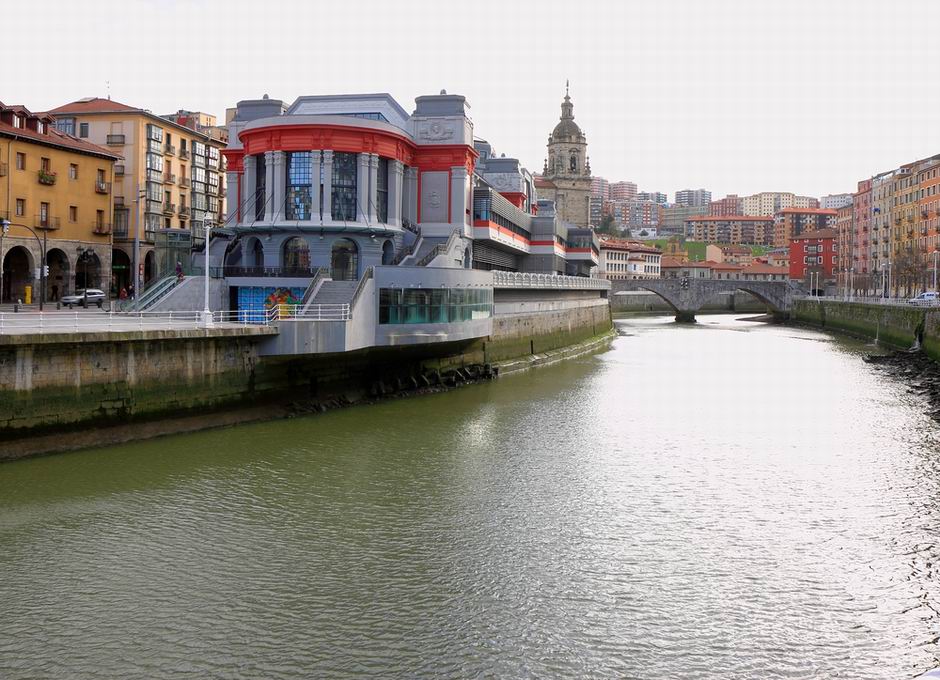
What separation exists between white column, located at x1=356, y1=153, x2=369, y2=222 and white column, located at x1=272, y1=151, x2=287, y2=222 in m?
3.85

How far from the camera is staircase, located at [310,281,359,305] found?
34.1 metres

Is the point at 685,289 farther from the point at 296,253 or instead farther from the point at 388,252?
the point at 296,253

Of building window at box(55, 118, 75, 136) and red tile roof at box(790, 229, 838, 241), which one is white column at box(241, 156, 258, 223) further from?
red tile roof at box(790, 229, 838, 241)

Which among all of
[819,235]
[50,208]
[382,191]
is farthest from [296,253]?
[819,235]

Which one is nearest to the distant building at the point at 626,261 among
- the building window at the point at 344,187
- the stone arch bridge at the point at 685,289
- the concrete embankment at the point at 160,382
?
the stone arch bridge at the point at 685,289

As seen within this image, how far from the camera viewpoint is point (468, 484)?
22.6 meters

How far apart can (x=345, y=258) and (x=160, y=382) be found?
21430 mm

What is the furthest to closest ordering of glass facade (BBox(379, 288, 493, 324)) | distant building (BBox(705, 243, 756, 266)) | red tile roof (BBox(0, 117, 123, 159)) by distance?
distant building (BBox(705, 243, 756, 266)), red tile roof (BBox(0, 117, 123, 159)), glass facade (BBox(379, 288, 493, 324))

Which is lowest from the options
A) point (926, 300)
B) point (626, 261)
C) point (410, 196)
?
point (926, 300)

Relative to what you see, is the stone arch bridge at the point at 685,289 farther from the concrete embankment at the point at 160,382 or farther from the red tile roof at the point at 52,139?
the concrete embankment at the point at 160,382

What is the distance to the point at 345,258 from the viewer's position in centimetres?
4625

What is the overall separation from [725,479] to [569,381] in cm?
2102

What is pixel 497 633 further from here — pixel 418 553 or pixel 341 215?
pixel 341 215

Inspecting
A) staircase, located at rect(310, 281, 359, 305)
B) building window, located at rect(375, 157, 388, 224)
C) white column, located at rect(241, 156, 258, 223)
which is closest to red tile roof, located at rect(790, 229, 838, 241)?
building window, located at rect(375, 157, 388, 224)
